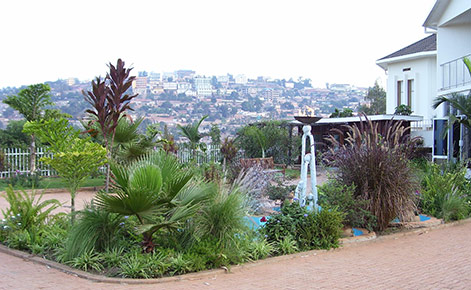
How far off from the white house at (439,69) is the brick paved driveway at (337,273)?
11.3 m

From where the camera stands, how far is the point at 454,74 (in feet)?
69.7

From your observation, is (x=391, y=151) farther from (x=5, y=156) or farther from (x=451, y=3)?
(x=5, y=156)

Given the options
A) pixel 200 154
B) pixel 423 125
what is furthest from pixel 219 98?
pixel 200 154

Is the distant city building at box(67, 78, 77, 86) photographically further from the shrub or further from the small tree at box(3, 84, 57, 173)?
the shrub

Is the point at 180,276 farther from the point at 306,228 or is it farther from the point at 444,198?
the point at 444,198

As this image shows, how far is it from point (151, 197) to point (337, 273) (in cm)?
289

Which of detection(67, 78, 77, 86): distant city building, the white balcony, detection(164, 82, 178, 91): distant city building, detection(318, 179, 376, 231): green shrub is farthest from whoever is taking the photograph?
detection(164, 82, 178, 91): distant city building

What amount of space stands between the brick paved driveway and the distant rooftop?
2141cm

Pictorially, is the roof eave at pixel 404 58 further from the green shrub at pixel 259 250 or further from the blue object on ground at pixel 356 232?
the green shrub at pixel 259 250

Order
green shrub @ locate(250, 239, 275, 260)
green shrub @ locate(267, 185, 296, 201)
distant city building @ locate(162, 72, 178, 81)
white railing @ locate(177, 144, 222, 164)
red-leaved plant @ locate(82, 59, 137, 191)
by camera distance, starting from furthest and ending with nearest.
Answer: distant city building @ locate(162, 72, 178, 81) → white railing @ locate(177, 144, 222, 164) → green shrub @ locate(267, 185, 296, 201) → red-leaved plant @ locate(82, 59, 137, 191) → green shrub @ locate(250, 239, 275, 260)

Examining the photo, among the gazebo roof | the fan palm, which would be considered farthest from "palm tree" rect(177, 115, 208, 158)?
the fan palm

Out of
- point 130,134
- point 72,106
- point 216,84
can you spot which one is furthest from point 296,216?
point 216,84

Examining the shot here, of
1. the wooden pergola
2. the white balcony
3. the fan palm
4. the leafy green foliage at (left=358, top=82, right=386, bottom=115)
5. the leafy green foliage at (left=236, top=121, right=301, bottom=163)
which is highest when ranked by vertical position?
the leafy green foliage at (left=358, top=82, right=386, bottom=115)

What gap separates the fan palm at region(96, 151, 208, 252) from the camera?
22.7ft
